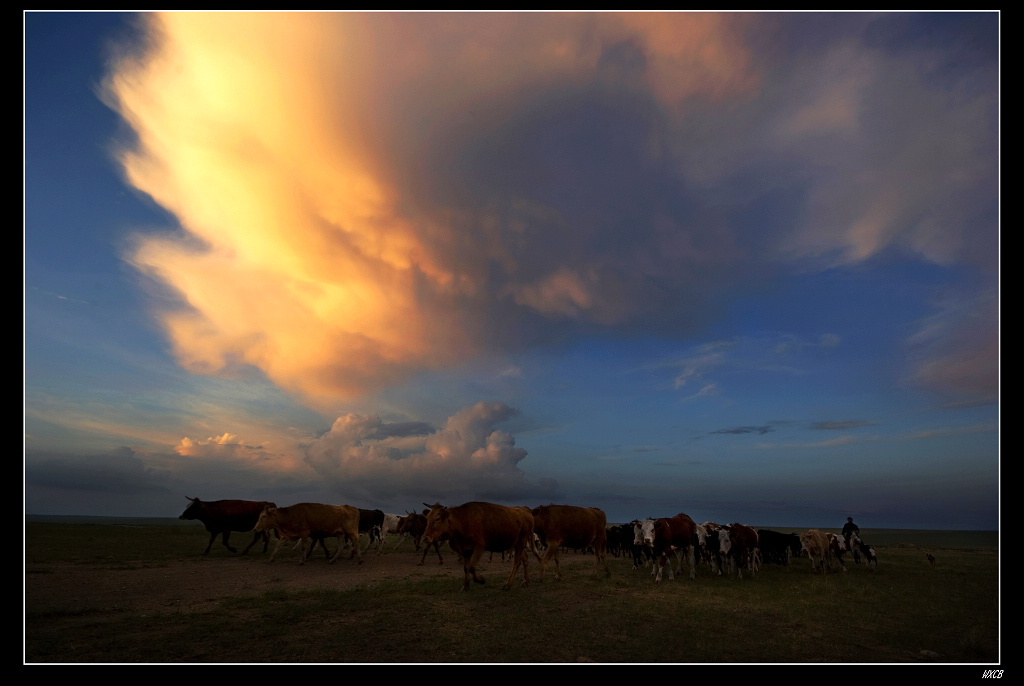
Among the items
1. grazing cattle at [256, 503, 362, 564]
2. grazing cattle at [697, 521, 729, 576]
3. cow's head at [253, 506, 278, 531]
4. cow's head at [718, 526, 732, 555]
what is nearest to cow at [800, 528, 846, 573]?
grazing cattle at [697, 521, 729, 576]

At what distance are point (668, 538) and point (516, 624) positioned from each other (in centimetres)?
1221

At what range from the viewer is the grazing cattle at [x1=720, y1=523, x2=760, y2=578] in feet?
70.3

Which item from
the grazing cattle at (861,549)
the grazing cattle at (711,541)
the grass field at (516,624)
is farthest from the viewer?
the grazing cattle at (861,549)

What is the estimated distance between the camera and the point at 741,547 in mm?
21531

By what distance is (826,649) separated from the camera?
9.28m

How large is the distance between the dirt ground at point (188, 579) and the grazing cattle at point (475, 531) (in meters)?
3.29

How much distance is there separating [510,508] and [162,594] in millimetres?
11045

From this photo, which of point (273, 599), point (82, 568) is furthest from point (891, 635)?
point (82, 568)

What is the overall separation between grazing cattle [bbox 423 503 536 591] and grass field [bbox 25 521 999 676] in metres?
1.14

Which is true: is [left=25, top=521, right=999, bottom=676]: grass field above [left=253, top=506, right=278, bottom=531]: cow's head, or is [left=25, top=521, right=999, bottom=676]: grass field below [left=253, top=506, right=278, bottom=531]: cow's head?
below

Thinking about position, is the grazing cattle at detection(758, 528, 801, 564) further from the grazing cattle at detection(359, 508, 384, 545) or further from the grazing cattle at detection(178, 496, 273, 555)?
the grazing cattle at detection(178, 496, 273, 555)

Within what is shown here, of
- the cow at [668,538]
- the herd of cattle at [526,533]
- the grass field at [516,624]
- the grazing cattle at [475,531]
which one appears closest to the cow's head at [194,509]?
the herd of cattle at [526,533]

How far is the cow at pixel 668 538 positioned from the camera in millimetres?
19641

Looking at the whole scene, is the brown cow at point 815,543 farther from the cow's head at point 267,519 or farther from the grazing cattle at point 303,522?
the cow's head at point 267,519
